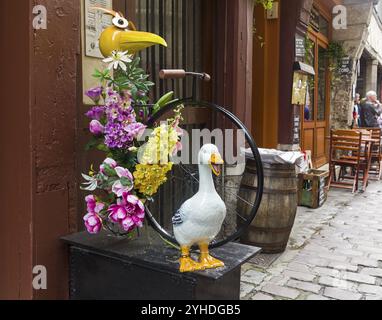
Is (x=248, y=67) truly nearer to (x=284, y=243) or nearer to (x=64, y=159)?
(x=284, y=243)

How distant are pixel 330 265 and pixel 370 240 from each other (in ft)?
3.27

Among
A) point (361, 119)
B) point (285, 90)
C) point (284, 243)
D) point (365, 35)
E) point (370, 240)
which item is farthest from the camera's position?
point (361, 119)

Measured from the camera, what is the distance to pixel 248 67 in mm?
3943

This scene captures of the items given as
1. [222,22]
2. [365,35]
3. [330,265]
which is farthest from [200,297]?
[365,35]

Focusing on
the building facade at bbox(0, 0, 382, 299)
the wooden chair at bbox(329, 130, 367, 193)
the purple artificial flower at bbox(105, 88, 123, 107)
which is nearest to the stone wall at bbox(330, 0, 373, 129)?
the wooden chair at bbox(329, 130, 367, 193)

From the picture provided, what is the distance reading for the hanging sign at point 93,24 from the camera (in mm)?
2336

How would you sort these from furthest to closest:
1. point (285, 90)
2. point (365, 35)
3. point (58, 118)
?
point (365, 35)
point (285, 90)
point (58, 118)

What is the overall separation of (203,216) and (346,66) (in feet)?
25.4

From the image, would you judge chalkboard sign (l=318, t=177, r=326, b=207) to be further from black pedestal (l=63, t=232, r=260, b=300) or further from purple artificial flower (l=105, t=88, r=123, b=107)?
purple artificial flower (l=105, t=88, r=123, b=107)

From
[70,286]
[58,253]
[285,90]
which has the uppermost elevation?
[285,90]

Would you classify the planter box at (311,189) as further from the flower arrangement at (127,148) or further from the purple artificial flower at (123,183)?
the purple artificial flower at (123,183)

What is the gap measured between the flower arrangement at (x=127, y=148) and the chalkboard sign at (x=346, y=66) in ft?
23.9

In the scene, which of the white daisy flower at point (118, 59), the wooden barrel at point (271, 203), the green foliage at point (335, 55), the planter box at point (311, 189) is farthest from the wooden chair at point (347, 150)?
the white daisy flower at point (118, 59)

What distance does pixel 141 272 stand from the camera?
1795 millimetres
